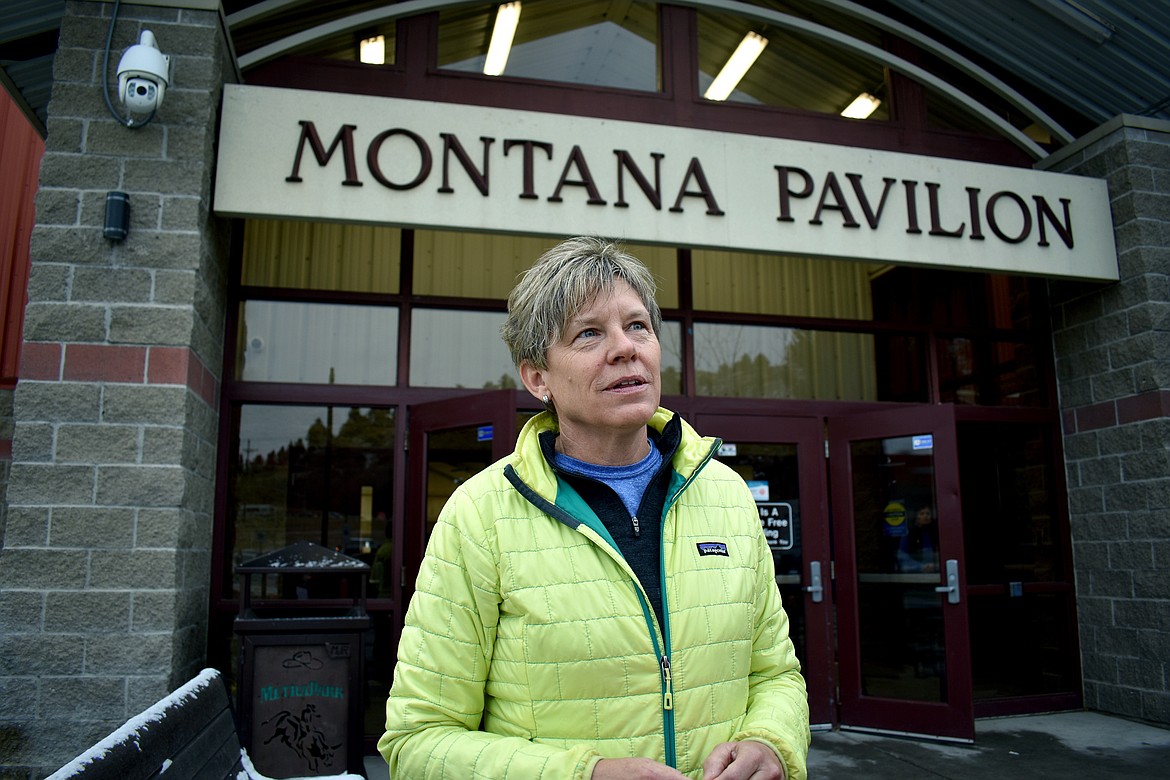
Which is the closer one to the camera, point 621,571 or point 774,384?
point 621,571

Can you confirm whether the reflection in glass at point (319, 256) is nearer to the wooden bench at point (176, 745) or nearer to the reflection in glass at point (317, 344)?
the reflection in glass at point (317, 344)

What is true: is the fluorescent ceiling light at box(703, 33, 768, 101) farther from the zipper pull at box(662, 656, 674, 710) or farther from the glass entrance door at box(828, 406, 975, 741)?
the zipper pull at box(662, 656, 674, 710)

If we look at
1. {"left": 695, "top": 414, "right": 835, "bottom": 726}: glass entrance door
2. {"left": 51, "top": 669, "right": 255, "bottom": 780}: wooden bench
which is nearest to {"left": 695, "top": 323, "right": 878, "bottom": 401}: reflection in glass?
{"left": 695, "top": 414, "right": 835, "bottom": 726}: glass entrance door

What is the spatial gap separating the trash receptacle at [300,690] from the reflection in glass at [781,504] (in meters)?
2.81

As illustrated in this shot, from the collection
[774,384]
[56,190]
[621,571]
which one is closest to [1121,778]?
[774,384]

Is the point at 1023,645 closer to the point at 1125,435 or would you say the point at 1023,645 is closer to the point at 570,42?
the point at 1125,435

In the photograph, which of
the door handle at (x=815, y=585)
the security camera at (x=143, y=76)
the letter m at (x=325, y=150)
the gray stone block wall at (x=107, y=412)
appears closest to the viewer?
the gray stone block wall at (x=107, y=412)

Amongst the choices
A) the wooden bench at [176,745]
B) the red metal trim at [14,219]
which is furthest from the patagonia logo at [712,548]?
the red metal trim at [14,219]

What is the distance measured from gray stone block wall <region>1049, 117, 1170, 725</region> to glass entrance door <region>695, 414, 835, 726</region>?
198cm

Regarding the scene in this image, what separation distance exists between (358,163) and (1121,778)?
5.35 m

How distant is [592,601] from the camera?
5.06ft

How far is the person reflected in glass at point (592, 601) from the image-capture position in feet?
4.94

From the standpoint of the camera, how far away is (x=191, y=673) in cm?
434

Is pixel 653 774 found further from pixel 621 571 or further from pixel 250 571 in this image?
pixel 250 571
